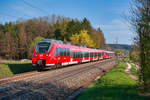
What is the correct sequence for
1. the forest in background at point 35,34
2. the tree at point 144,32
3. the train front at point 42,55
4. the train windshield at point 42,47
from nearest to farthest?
the tree at point 144,32
the train front at point 42,55
the train windshield at point 42,47
the forest in background at point 35,34

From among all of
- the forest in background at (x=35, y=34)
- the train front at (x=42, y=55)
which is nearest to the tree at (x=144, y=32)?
the train front at (x=42, y=55)

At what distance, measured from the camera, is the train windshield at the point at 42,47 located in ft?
55.9

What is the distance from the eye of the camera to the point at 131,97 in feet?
22.6

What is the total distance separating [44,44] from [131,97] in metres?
12.2

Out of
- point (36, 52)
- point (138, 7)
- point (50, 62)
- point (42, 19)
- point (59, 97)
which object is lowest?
point (59, 97)

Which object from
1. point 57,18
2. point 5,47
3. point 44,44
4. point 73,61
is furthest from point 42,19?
point 44,44

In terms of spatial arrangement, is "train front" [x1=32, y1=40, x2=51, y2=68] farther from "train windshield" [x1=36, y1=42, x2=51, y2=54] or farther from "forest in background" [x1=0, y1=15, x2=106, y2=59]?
"forest in background" [x1=0, y1=15, x2=106, y2=59]

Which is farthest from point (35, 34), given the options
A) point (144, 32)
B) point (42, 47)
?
point (144, 32)

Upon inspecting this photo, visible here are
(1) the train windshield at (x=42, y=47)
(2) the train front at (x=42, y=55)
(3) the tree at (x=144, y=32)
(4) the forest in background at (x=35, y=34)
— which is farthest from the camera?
(4) the forest in background at (x=35, y=34)

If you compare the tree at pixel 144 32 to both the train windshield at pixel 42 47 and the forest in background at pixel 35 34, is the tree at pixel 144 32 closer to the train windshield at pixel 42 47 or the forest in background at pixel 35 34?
the train windshield at pixel 42 47

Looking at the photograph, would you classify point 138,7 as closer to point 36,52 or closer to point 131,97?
point 131,97

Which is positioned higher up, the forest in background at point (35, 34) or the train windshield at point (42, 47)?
the forest in background at point (35, 34)

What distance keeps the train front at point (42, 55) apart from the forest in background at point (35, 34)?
83.8 ft

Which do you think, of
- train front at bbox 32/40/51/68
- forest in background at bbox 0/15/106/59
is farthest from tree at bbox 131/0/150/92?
forest in background at bbox 0/15/106/59
